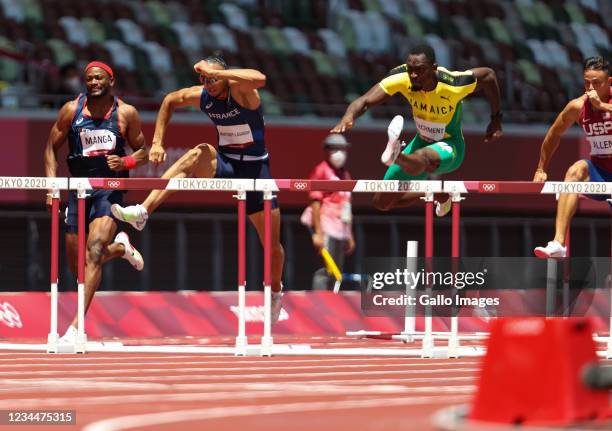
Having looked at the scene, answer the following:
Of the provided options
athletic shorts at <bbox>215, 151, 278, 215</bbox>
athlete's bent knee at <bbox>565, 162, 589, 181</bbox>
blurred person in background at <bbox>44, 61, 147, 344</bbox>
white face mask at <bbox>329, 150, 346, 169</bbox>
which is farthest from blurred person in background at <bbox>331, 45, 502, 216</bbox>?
white face mask at <bbox>329, 150, 346, 169</bbox>

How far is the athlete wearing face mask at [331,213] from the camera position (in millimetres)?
18766

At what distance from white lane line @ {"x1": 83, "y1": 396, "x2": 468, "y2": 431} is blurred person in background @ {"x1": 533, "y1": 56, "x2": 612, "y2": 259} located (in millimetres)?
4363

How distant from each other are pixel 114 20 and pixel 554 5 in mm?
8146

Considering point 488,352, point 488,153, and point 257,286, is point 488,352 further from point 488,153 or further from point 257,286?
point 488,153

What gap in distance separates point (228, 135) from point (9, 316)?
109 inches

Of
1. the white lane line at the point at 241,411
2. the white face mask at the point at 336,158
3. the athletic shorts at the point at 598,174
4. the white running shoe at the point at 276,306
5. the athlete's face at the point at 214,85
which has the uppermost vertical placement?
the athlete's face at the point at 214,85

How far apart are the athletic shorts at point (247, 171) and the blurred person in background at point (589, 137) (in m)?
2.10

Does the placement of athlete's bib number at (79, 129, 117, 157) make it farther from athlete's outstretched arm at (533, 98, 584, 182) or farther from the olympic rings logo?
athlete's outstretched arm at (533, 98, 584, 182)

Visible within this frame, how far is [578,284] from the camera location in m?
14.1

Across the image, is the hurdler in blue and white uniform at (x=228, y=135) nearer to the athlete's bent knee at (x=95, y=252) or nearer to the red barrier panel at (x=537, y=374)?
the athlete's bent knee at (x=95, y=252)

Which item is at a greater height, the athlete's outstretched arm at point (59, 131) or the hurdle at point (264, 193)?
the athlete's outstretched arm at point (59, 131)

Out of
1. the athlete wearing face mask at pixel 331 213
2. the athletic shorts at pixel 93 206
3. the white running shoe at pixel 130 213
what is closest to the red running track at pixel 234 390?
the white running shoe at pixel 130 213

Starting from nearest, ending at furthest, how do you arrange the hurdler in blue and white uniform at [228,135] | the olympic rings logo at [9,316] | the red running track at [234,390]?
the red running track at [234,390] < the hurdler in blue and white uniform at [228,135] < the olympic rings logo at [9,316]

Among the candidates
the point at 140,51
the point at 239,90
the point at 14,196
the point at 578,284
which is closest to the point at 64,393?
the point at 239,90
